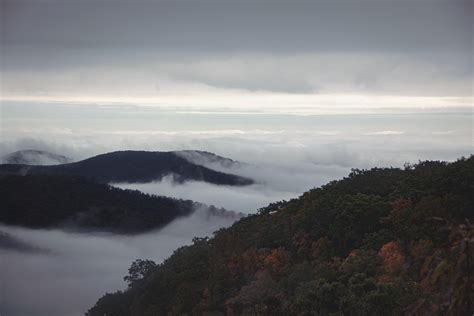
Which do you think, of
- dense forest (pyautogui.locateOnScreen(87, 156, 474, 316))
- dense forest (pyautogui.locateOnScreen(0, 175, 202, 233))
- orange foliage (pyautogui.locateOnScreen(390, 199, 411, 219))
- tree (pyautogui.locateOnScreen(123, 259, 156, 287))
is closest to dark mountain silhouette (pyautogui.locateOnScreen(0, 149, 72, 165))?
dense forest (pyautogui.locateOnScreen(0, 175, 202, 233))

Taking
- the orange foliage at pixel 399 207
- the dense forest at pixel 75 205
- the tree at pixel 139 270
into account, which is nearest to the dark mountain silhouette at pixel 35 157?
the dense forest at pixel 75 205

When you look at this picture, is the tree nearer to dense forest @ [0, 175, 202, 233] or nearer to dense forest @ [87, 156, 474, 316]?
dense forest @ [87, 156, 474, 316]

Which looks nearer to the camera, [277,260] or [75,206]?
[277,260]

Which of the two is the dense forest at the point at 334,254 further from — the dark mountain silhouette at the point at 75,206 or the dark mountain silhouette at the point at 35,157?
the dark mountain silhouette at the point at 35,157

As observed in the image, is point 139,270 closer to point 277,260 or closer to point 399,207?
point 277,260

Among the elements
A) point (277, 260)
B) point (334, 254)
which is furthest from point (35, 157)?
point (334, 254)

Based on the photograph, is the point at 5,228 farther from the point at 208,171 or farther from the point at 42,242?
the point at 208,171

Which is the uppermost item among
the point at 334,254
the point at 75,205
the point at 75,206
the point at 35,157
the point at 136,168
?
the point at 35,157
